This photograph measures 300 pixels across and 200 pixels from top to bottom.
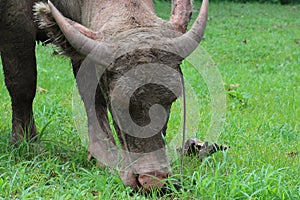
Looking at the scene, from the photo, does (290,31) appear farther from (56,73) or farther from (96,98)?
(96,98)

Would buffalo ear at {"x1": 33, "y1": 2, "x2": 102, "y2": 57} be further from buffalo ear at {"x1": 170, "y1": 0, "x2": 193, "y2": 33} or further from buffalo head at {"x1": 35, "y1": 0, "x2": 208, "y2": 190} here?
buffalo ear at {"x1": 170, "y1": 0, "x2": 193, "y2": 33}

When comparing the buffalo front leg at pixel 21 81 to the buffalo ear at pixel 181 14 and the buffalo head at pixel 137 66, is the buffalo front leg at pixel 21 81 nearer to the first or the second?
the buffalo head at pixel 137 66

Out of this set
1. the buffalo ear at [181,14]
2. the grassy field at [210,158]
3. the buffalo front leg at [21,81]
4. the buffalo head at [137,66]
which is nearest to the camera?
the buffalo head at [137,66]

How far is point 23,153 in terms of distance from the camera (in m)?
5.04

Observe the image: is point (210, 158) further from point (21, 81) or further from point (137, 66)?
point (21, 81)

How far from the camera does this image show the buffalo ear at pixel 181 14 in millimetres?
4189

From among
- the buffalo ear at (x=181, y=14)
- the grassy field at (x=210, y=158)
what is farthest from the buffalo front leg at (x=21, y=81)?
the buffalo ear at (x=181, y=14)

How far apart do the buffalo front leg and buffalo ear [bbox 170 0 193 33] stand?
1.49 metres

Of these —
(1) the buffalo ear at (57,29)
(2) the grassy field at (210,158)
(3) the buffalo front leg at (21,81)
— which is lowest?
(2) the grassy field at (210,158)

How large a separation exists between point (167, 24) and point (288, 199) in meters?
1.48

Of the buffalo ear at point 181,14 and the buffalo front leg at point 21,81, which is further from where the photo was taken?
the buffalo front leg at point 21,81

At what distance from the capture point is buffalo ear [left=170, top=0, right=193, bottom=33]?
4189 millimetres

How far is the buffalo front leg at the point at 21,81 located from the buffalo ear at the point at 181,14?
4.87ft

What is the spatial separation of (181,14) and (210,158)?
1218mm
